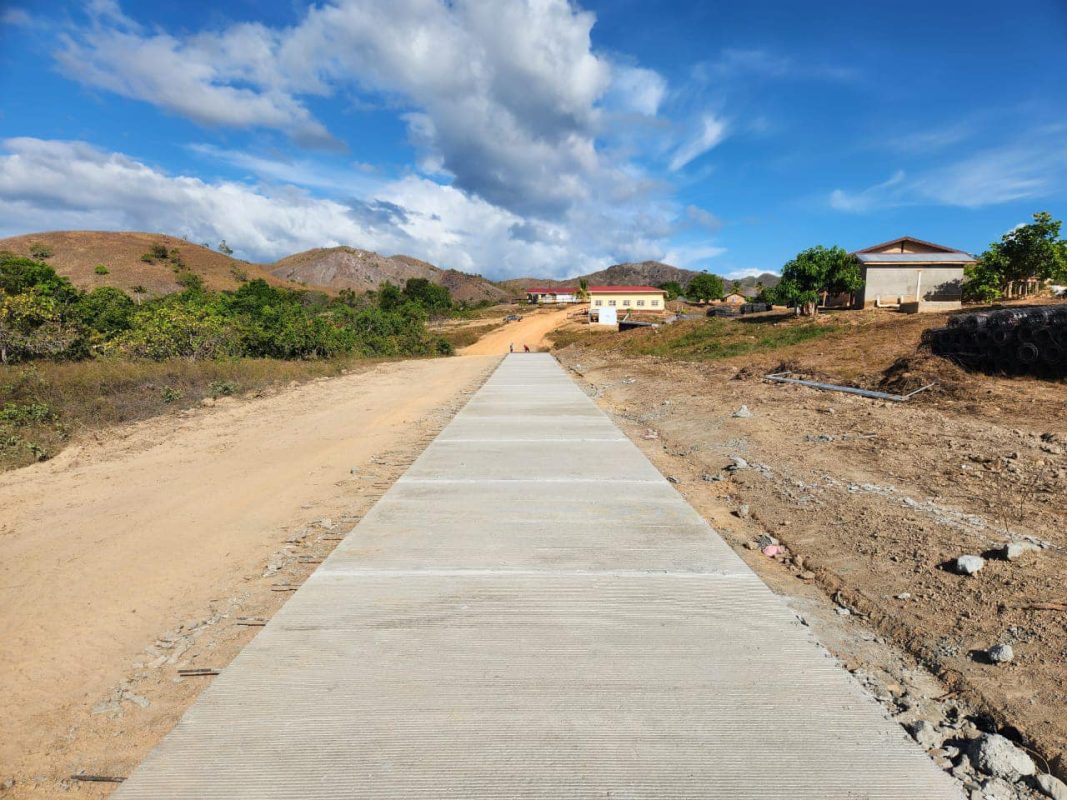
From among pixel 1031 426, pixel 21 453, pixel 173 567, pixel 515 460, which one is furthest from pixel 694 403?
pixel 21 453

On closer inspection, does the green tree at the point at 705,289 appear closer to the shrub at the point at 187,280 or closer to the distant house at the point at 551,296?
the distant house at the point at 551,296

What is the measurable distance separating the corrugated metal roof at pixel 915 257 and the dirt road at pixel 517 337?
21122mm

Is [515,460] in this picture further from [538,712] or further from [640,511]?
[538,712]

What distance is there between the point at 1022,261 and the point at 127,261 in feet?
279

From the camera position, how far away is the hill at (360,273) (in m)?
131

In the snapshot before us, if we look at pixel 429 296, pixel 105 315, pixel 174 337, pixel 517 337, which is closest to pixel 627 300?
pixel 517 337

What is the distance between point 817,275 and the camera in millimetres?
33094

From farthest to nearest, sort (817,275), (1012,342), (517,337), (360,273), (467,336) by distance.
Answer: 1. (360,273)
2. (467,336)
3. (517,337)
4. (817,275)
5. (1012,342)

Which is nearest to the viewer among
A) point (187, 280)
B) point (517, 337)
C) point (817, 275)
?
point (817, 275)

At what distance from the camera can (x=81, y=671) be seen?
311cm

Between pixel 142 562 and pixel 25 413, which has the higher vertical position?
pixel 25 413

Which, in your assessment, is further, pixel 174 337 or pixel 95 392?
pixel 174 337

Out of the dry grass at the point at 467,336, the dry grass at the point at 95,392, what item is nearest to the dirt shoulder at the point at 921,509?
the dry grass at the point at 95,392

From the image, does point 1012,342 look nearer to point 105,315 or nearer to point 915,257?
point 105,315
